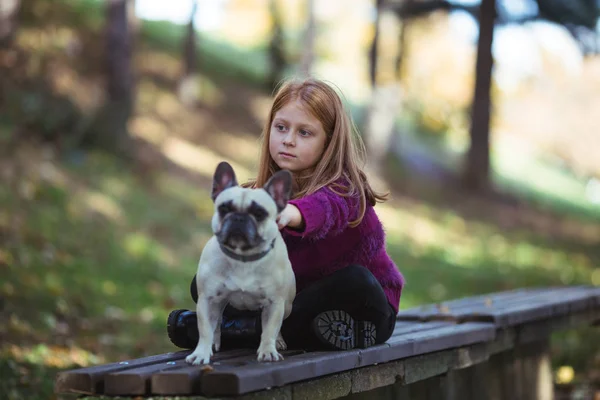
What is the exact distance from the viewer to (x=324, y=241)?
3.96 meters

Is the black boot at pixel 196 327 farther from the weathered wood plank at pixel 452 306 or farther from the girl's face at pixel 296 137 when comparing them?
the weathered wood plank at pixel 452 306

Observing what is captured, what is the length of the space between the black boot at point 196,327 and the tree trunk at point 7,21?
1073 cm

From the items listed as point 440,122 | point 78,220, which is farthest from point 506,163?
point 78,220

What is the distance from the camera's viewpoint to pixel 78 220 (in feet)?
33.8

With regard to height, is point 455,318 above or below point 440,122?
below

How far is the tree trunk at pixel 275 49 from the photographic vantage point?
25.1 meters

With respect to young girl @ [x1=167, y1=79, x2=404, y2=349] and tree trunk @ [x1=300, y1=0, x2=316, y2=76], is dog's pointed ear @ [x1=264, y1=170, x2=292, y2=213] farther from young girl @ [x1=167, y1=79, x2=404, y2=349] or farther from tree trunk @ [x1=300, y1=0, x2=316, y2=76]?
tree trunk @ [x1=300, y1=0, x2=316, y2=76]

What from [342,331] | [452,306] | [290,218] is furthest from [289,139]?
[452,306]

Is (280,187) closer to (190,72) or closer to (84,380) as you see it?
(84,380)

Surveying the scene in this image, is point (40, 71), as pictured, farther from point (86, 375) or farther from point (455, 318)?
point (86, 375)

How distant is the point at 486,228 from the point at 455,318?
13.9 metres

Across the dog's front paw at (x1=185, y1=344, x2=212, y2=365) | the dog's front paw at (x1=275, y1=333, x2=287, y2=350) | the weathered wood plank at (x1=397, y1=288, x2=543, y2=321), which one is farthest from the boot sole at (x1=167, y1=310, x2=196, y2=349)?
the weathered wood plank at (x1=397, y1=288, x2=543, y2=321)

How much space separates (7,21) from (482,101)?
1198 cm

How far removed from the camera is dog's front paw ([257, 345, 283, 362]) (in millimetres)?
3352
